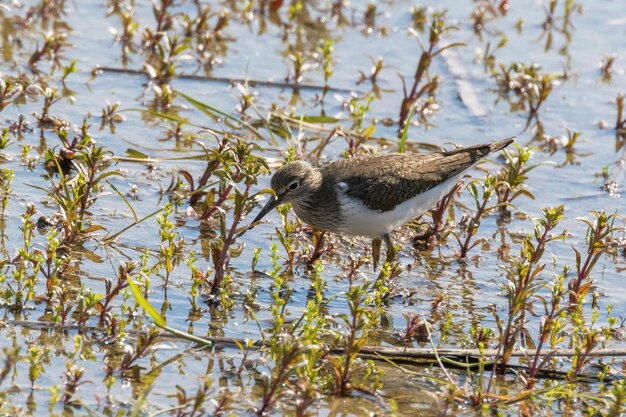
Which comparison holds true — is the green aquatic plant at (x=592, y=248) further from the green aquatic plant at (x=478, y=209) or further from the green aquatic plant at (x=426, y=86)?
the green aquatic plant at (x=426, y=86)

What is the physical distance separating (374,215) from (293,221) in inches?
41.7

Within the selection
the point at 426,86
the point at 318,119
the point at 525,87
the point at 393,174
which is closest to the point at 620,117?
the point at 525,87

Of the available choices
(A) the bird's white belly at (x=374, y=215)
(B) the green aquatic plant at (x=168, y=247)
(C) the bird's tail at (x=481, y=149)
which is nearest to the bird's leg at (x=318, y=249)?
(A) the bird's white belly at (x=374, y=215)

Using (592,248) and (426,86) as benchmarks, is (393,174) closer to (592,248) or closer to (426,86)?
(592,248)

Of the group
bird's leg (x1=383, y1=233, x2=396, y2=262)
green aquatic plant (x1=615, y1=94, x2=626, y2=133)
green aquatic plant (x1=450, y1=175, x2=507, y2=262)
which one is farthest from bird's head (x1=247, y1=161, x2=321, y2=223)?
green aquatic plant (x1=615, y1=94, x2=626, y2=133)

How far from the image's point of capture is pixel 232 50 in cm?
1249

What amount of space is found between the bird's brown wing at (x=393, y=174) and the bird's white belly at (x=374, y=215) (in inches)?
1.8

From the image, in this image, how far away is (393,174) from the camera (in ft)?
28.2

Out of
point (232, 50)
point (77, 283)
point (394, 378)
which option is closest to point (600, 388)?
point (394, 378)

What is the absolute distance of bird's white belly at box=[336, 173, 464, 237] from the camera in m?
8.20

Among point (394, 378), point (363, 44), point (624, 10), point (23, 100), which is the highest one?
point (624, 10)

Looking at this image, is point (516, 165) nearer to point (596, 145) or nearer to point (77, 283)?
point (596, 145)

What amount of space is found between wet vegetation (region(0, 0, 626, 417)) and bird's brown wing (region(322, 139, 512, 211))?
1.15 feet

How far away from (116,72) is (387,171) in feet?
13.1
